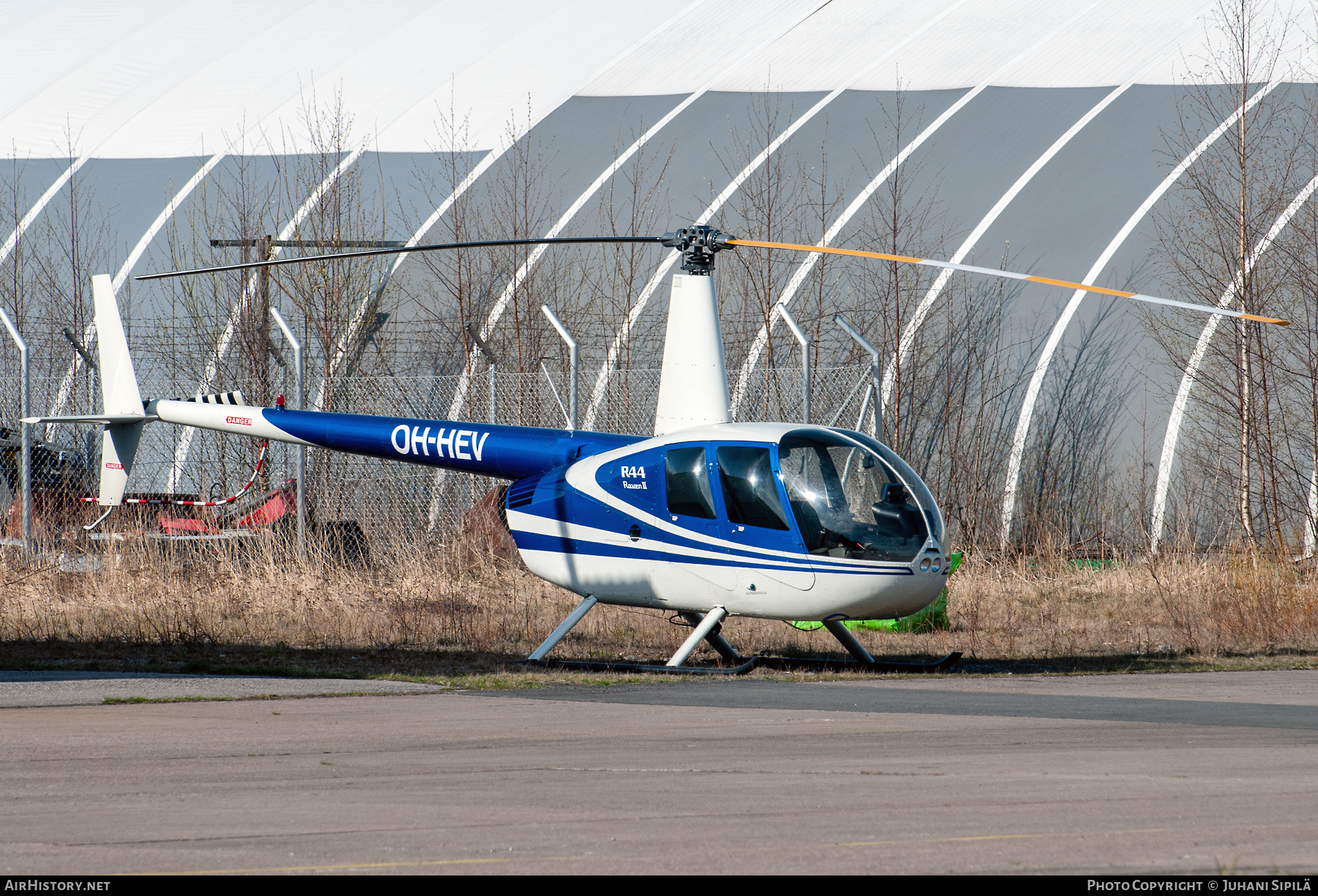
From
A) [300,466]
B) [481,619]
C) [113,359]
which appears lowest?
[481,619]

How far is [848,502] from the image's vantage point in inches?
431

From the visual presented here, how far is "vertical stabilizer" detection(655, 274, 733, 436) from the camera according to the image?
11609 millimetres

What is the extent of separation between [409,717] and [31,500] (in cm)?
1151

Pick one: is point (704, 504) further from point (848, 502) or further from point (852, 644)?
point (852, 644)

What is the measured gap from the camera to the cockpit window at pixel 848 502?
10.8m

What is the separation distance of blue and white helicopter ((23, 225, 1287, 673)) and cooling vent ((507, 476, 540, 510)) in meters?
0.02

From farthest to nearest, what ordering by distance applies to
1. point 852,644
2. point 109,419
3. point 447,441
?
point 109,419 < point 447,441 < point 852,644

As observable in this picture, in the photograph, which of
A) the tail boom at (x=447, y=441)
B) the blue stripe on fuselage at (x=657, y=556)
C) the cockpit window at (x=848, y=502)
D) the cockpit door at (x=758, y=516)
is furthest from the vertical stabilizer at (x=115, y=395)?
the cockpit window at (x=848, y=502)

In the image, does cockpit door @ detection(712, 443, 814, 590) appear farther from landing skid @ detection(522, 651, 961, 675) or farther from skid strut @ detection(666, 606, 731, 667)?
landing skid @ detection(522, 651, 961, 675)

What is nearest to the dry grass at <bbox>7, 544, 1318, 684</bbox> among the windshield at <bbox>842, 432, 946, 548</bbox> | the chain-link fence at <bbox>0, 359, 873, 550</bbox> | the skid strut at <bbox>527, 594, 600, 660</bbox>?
the skid strut at <bbox>527, 594, 600, 660</bbox>

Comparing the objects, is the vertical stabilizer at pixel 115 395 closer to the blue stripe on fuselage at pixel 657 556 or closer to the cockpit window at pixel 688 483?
the blue stripe on fuselage at pixel 657 556

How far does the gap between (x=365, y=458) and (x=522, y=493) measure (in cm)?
809

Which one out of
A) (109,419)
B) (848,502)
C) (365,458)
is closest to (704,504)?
(848,502)
